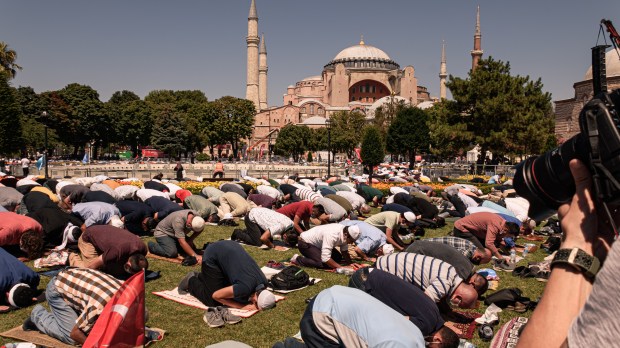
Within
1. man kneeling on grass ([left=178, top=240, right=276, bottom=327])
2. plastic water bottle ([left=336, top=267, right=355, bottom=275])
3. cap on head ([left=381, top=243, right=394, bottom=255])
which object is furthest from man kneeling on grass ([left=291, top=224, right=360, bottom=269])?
man kneeling on grass ([left=178, top=240, right=276, bottom=327])

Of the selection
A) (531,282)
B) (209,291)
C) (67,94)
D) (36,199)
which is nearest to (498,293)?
(531,282)

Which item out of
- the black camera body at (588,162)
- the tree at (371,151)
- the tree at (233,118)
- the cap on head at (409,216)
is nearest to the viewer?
the black camera body at (588,162)

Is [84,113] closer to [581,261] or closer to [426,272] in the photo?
[426,272]

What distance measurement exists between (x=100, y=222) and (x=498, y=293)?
6.62 meters

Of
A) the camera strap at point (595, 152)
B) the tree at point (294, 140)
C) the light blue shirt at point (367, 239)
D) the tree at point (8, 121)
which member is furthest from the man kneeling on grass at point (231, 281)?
the tree at point (294, 140)

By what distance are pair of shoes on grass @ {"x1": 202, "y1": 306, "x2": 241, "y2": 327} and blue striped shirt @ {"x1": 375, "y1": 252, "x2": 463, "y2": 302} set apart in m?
1.78

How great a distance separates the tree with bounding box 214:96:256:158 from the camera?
62.4m

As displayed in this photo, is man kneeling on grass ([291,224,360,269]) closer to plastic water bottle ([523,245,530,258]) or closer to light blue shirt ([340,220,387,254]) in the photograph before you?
light blue shirt ([340,220,387,254])

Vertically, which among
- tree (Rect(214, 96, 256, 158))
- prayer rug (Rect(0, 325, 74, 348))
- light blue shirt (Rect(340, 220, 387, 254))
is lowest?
prayer rug (Rect(0, 325, 74, 348))

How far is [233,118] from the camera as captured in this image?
206 ft

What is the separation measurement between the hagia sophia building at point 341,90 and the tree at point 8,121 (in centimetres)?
4589

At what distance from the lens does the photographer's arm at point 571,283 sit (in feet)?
4.37

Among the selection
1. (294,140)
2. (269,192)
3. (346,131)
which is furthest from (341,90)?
(269,192)

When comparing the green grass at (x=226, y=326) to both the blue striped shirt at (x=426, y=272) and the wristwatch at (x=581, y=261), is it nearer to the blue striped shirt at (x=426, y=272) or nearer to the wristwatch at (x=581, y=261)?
the blue striped shirt at (x=426, y=272)
